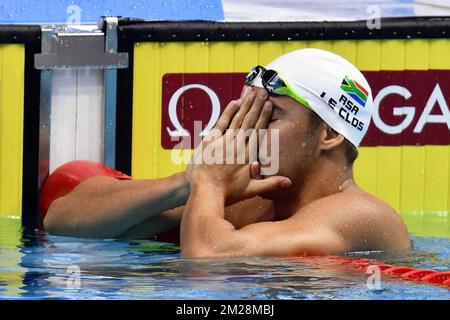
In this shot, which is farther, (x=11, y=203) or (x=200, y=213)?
(x=11, y=203)

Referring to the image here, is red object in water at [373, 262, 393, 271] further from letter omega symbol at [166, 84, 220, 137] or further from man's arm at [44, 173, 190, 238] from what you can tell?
letter omega symbol at [166, 84, 220, 137]

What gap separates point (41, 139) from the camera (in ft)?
19.0

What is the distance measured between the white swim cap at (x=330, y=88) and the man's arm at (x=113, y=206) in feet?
1.64

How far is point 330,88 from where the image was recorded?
421 cm

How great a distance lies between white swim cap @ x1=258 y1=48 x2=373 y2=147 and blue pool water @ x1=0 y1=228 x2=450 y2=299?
47cm

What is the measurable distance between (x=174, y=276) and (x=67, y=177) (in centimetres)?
155

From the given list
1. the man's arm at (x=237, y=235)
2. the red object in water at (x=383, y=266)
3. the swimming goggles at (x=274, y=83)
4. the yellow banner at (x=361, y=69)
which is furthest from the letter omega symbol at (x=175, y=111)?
the red object in water at (x=383, y=266)

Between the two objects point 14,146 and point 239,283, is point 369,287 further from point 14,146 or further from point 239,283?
point 14,146

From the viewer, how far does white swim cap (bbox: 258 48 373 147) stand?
4.20 meters

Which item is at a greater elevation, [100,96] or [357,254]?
[100,96]

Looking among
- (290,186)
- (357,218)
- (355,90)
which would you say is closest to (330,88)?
(355,90)
